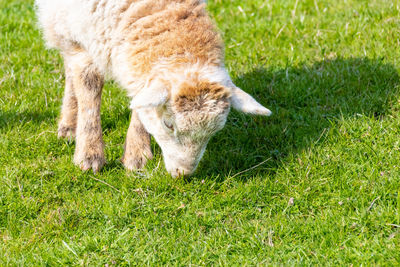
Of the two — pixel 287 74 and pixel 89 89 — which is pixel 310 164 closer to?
pixel 287 74

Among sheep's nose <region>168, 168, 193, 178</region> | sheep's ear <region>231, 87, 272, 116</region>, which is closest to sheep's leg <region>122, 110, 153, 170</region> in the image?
sheep's nose <region>168, 168, 193, 178</region>

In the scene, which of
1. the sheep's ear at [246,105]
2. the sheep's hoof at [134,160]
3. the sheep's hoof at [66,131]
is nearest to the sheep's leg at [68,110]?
the sheep's hoof at [66,131]

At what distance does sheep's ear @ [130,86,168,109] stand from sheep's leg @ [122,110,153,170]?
3.14 ft

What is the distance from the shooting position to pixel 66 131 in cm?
534

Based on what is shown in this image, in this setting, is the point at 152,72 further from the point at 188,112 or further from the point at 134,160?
the point at 134,160

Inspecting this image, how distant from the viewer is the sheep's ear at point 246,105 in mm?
4109

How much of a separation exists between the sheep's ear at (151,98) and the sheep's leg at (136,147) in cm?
96

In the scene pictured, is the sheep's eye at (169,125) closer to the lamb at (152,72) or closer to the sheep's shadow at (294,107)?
the lamb at (152,72)

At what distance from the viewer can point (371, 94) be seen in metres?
5.36

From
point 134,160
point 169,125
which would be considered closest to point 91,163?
point 134,160

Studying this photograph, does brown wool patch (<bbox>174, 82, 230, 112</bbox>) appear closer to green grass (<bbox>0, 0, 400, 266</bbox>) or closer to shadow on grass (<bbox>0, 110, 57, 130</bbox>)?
green grass (<bbox>0, 0, 400, 266</bbox>)

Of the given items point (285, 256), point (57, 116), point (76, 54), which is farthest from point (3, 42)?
point (285, 256)

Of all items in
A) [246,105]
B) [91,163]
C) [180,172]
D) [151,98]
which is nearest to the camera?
[151,98]

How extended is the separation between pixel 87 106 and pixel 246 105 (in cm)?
155
